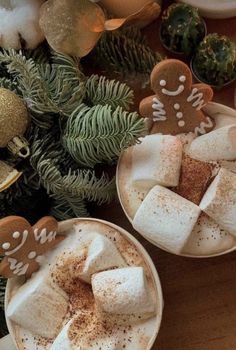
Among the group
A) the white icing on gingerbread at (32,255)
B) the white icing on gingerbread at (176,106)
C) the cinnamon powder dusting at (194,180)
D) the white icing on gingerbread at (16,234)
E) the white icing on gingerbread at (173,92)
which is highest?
the white icing on gingerbread at (16,234)

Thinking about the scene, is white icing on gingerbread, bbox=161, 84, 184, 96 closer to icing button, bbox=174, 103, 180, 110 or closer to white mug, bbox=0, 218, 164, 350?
icing button, bbox=174, 103, 180, 110

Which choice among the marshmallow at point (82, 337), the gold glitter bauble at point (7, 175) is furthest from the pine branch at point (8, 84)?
the marshmallow at point (82, 337)

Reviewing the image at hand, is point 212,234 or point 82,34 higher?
point 82,34

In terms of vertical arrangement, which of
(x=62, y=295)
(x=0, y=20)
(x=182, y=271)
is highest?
(x=0, y=20)

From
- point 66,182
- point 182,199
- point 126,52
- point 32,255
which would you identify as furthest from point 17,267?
point 126,52

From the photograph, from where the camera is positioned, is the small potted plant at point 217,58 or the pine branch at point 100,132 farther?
the small potted plant at point 217,58

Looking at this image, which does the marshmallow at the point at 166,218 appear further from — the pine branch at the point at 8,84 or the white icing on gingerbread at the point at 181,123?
the pine branch at the point at 8,84

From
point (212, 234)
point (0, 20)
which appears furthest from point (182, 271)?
point (0, 20)

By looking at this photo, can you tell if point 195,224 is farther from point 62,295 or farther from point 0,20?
point 0,20

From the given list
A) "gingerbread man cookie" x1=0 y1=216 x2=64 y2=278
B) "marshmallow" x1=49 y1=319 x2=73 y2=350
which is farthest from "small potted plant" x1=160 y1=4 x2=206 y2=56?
"marshmallow" x1=49 y1=319 x2=73 y2=350
